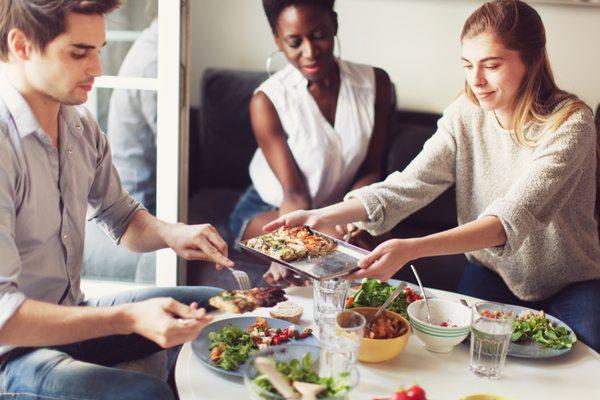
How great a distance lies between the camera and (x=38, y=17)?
1581 mm

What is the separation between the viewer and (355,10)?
3.46m

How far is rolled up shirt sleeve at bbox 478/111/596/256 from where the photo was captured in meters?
1.85

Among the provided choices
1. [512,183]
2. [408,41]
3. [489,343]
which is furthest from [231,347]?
[408,41]

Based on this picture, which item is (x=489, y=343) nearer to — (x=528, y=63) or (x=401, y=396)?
(x=401, y=396)

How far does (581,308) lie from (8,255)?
1.47 metres

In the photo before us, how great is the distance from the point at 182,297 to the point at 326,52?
1211mm

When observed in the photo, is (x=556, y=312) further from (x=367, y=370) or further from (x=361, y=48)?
(x=361, y=48)

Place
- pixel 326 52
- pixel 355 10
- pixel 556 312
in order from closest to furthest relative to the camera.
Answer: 1. pixel 556 312
2. pixel 326 52
3. pixel 355 10

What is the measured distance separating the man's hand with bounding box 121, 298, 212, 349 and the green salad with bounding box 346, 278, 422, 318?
454mm

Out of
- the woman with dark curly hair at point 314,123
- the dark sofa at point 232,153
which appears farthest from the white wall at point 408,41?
the woman with dark curly hair at point 314,123

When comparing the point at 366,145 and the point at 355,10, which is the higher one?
the point at 355,10

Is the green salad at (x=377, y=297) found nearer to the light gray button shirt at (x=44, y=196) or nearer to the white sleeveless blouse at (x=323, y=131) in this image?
the light gray button shirt at (x=44, y=196)

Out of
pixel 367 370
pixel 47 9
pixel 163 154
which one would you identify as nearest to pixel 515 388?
pixel 367 370

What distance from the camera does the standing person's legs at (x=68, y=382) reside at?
1470 mm
